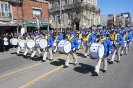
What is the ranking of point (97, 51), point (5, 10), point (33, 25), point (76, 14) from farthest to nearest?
1. point (76, 14)
2. point (33, 25)
3. point (5, 10)
4. point (97, 51)

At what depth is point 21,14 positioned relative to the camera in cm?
2858

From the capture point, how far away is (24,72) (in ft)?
27.5

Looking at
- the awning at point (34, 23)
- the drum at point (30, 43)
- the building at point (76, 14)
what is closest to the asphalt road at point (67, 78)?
the drum at point (30, 43)

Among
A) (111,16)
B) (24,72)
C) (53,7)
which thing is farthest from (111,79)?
(111,16)

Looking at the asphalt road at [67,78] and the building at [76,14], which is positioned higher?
the building at [76,14]

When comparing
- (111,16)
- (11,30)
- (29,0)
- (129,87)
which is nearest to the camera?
(129,87)

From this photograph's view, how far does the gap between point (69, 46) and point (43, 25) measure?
24761 millimetres

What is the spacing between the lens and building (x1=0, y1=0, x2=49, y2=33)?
2550 cm

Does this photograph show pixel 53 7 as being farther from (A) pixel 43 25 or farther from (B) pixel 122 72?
(B) pixel 122 72

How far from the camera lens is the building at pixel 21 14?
25.5 metres

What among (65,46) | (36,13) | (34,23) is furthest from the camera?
(36,13)

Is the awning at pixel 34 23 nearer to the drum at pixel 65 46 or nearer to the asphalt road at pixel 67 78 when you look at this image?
the drum at pixel 65 46

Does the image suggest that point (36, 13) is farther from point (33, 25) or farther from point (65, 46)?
point (65, 46)

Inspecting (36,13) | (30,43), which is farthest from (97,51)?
(36,13)
